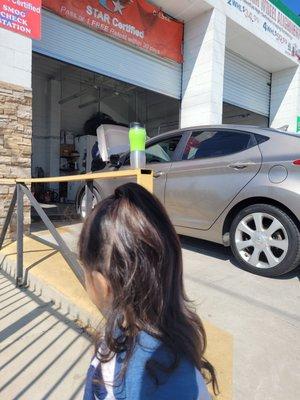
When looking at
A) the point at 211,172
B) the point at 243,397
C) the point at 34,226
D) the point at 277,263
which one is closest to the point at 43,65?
the point at 34,226

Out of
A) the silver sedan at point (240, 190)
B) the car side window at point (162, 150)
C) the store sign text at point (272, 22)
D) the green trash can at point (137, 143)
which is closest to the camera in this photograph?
the green trash can at point (137, 143)

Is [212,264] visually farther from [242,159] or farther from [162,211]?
[162,211]

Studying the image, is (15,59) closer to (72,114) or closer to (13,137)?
(13,137)

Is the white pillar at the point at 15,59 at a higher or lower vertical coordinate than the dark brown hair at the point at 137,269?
higher

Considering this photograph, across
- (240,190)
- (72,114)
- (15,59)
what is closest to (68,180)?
(240,190)

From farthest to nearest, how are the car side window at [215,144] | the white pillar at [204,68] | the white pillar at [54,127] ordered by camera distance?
the white pillar at [54,127], the white pillar at [204,68], the car side window at [215,144]

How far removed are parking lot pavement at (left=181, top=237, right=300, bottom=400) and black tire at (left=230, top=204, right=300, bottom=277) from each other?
A: 8cm

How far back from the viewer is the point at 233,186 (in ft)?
12.0

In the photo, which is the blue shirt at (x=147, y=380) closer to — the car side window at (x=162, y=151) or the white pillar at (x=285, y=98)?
the car side window at (x=162, y=151)

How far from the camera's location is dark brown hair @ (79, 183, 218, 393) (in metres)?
0.86

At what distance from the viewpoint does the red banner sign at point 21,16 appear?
451 cm

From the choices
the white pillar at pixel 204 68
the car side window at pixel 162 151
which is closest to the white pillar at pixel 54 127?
the white pillar at pixel 204 68

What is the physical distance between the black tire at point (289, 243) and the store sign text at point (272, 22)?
664cm

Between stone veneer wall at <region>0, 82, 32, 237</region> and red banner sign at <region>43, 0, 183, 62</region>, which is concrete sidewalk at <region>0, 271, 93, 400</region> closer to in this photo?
stone veneer wall at <region>0, 82, 32, 237</region>
